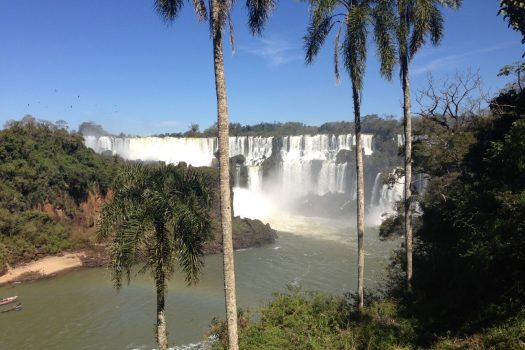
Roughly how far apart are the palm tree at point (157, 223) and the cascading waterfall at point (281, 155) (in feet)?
156

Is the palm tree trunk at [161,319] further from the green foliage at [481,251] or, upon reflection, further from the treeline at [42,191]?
the treeline at [42,191]

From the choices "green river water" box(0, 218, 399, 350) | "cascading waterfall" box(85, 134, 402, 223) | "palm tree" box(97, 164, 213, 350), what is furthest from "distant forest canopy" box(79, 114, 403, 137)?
"palm tree" box(97, 164, 213, 350)

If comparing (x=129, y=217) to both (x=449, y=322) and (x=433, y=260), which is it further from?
(x=433, y=260)

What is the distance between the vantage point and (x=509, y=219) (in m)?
7.39

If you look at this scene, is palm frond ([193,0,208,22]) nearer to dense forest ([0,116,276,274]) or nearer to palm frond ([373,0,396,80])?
palm frond ([373,0,396,80])

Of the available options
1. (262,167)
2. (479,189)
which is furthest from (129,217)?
(262,167)

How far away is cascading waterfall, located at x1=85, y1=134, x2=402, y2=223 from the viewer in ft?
187

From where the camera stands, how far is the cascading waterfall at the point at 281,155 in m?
57.1

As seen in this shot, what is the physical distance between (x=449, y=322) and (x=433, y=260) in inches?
137

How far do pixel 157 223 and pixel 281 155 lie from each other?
53.7m

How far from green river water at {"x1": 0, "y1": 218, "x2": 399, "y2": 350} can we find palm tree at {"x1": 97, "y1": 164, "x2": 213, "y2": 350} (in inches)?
229

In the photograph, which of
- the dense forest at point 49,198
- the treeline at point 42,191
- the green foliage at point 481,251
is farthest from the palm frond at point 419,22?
the treeline at point 42,191

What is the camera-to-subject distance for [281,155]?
6162 centimetres

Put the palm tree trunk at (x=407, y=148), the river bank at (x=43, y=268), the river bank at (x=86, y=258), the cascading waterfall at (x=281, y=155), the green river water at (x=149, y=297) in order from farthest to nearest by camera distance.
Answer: the cascading waterfall at (x=281, y=155) → the river bank at (x=86, y=258) → the river bank at (x=43, y=268) → the green river water at (x=149, y=297) → the palm tree trunk at (x=407, y=148)
